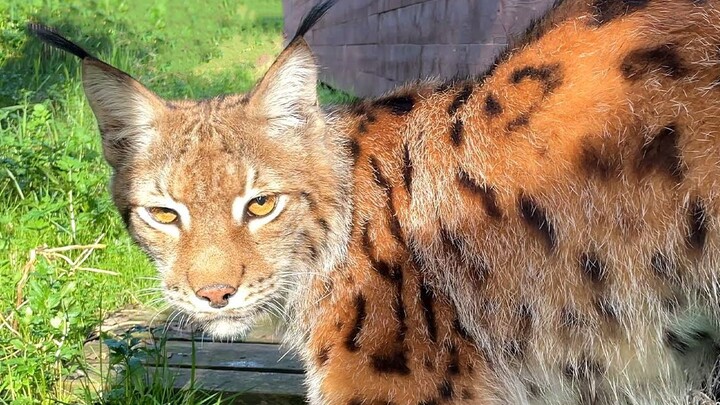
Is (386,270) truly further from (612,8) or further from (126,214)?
(612,8)

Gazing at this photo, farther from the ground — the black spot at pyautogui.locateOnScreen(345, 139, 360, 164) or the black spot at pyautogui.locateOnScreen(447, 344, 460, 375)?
the black spot at pyautogui.locateOnScreen(345, 139, 360, 164)

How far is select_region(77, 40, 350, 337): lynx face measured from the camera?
8.19ft

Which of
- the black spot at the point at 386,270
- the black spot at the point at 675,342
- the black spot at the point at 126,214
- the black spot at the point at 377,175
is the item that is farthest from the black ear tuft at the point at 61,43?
the black spot at the point at 675,342

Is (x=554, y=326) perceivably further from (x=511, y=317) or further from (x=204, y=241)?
(x=204, y=241)

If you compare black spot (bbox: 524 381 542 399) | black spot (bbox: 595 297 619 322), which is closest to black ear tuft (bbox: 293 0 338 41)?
black spot (bbox: 595 297 619 322)

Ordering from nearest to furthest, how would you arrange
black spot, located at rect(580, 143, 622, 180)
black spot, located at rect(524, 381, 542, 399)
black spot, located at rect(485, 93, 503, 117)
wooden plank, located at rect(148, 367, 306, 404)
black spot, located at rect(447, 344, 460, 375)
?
black spot, located at rect(580, 143, 622, 180)
black spot, located at rect(447, 344, 460, 375)
black spot, located at rect(485, 93, 503, 117)
black spot, located at rect(524, 381, 542, 399)
wooden plank, located at rect(148, 367, 306, 404)

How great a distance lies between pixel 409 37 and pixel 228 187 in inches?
170

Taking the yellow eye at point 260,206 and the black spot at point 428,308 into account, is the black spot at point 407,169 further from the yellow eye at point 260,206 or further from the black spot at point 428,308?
the yellow eye at point 260,206

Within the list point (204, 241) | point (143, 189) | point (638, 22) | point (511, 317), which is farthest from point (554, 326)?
point (143, 189)

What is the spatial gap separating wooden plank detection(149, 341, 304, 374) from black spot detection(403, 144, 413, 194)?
112 cm

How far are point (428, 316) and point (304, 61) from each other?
96 cm

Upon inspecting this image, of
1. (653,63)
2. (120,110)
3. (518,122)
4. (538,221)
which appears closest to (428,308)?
(538,221)

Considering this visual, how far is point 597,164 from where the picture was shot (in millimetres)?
2283

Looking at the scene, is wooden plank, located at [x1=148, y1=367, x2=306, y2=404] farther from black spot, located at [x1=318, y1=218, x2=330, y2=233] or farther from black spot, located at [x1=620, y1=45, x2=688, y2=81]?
black spot, located at [x1=620, y1=45, x2=688, y2=81]
